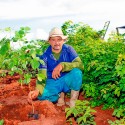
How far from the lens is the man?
564 centimetres

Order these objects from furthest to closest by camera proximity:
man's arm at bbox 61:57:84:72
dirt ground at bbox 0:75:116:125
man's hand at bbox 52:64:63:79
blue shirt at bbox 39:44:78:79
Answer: blue shirt at bbox 39:44:78:79 < man's arm at bbox 61:57:84:72 < man's hand at bbox 52:64:63:79 < dirt ground at bbox 0:75:116:125

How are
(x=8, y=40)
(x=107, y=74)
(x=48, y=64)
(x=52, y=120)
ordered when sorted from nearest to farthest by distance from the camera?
(x=8, y=40) < (x=52, y=120) < (x=107, y=74) < (x=48, y=64)

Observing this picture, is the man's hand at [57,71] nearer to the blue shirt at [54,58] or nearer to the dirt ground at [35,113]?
the blue shirt at [54,58]

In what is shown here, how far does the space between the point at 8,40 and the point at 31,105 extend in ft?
4.61

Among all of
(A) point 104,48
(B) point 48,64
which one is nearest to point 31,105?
(B) point 48,64

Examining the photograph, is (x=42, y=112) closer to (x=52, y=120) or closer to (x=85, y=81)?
(x=52, y=120)

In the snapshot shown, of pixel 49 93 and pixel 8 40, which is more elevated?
pixel 8 40

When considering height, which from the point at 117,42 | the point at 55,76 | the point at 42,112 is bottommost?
the point at 42,112

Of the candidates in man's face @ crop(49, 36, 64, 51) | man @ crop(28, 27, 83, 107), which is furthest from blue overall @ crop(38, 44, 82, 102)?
man's face @ crop(49, 36, 64, 51)

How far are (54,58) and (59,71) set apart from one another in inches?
16.4

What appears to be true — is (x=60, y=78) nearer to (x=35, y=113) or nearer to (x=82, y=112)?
(x=35, y=113)

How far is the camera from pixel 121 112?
484cm

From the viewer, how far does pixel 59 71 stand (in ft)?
18.1

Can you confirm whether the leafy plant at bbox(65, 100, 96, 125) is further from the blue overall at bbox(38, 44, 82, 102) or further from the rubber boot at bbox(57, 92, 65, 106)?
the rubber boot at bbox(57, 92, 65, 106)
